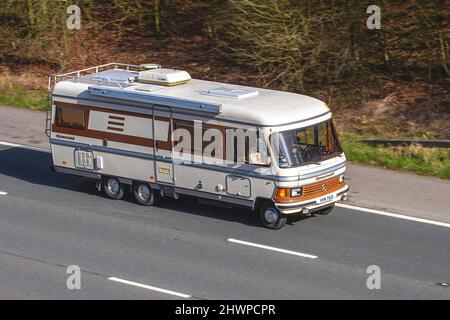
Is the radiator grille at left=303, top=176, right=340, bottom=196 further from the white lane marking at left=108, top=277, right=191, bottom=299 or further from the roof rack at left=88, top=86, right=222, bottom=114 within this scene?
the white lane marking at left=108, top=277, right=191, bottom=299

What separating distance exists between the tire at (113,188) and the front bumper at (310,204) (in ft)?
11.9

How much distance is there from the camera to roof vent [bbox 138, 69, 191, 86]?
18531 millimetres

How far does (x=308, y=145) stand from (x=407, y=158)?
4.24m

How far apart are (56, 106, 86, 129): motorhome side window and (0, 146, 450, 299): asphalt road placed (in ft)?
4.61

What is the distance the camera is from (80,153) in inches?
752

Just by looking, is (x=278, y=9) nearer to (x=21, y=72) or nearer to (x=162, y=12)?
(x=162, y=12)

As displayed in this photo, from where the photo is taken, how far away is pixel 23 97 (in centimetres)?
2670

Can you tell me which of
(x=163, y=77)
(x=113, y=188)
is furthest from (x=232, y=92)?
(x=113, y=188)

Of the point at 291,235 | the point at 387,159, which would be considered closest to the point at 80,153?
the point at 291,235

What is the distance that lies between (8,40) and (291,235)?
666 inches

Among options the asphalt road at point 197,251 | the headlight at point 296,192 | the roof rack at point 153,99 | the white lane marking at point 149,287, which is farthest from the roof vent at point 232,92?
the white lane marking at point 149,287

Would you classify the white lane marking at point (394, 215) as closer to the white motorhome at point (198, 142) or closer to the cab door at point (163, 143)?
the white motorhome at point (198, 142)

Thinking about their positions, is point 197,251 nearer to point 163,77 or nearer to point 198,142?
point 198,142

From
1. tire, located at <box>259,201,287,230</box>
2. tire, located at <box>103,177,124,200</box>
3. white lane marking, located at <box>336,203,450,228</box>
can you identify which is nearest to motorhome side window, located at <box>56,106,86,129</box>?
tire, located at <box>103,177,124,200</box>
